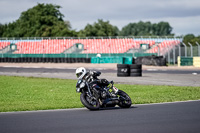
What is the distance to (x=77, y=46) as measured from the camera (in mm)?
60969

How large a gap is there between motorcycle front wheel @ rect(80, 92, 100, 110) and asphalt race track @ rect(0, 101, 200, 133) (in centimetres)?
20

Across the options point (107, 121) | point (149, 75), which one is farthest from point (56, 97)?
point (149, 75)

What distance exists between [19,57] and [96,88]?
43.3m

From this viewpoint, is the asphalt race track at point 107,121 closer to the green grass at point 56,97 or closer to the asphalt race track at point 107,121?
the asphalt race track at point 107,121

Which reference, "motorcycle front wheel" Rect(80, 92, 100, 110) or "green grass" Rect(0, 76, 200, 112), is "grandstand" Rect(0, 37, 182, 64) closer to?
"green grass" Rect(0, 76, 200, 112)

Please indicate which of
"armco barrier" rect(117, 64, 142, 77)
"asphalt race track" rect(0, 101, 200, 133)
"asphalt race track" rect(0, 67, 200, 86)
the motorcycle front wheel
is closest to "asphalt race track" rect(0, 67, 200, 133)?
"asphalt race track" rect(0, 101, 200, 133)

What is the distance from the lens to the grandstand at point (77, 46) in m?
56.3

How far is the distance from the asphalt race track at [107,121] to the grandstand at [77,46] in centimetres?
4382

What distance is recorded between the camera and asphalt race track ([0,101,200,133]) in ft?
24.8

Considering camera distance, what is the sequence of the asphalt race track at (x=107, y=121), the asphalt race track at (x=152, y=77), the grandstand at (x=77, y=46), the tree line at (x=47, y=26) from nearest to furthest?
the asphalt race track at (x=107, y=121) < the asphalt race track at (x=152, y=77) < the grandstand at (x=77, y=46) < the tree line at (x=47, y=26)

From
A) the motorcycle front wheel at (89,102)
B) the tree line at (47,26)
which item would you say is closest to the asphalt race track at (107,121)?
the motorcycle front wheel at (89,102)

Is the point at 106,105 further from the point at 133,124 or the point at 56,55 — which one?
the point at 56,55

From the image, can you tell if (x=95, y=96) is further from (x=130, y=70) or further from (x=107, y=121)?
(x=130, y=70)

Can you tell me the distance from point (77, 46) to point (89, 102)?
5059cm
